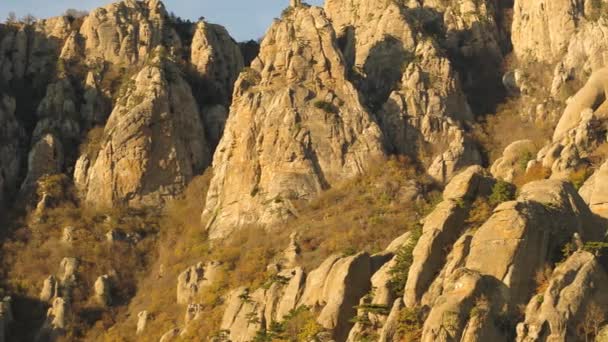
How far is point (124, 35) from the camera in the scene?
10106 cm

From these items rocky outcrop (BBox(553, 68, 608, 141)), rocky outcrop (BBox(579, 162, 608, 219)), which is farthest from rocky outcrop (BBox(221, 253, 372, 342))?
rocky outcrop (BBox(553, 68, 608, 141))

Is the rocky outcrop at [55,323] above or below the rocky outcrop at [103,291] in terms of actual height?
below

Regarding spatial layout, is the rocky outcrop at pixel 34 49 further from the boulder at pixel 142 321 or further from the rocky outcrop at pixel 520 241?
the rocky outcrop at pixel 520 241

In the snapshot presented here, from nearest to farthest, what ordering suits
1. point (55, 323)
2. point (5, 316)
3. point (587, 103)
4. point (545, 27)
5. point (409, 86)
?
1. point (587, 103)
2. point (55, 323)
3. point (5, 316)
4. point (409, 86)
5. point (545, 27)

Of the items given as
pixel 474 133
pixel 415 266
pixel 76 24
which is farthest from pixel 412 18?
pixel 415 266

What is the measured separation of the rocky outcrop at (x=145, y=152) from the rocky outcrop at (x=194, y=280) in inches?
533

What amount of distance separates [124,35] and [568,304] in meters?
64.6

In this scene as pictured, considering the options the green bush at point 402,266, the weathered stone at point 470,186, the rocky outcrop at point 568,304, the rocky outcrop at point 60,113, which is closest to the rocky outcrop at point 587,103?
the weathered stone at point 470,186

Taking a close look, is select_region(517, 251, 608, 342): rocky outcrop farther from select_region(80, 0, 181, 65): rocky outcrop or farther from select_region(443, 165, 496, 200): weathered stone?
select_region(80, 0, 181, 65): rocky outcrop

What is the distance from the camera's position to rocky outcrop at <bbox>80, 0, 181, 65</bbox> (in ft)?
329

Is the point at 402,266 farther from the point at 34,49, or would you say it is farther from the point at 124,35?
the point at 34,49

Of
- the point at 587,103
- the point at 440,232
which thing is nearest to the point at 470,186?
the point at 440,232

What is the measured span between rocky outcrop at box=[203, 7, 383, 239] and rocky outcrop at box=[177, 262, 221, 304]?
553cm

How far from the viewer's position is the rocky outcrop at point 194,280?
7225 cm
